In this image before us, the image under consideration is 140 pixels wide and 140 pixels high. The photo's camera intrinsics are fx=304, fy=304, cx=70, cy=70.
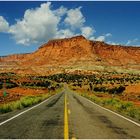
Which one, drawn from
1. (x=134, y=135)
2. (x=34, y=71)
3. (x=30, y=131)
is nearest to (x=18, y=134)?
(x=30, y=131)

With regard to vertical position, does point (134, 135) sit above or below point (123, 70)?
below

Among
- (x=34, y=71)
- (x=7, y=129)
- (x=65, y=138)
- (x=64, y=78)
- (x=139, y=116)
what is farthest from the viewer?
(x=34, y=71)

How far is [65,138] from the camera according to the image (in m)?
9.96

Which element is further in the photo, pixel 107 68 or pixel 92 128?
pixel 107 68

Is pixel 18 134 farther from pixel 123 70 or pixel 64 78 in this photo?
pixel 123 70

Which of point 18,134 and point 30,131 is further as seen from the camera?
point 30,131

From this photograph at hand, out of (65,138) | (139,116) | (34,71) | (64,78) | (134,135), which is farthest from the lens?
(34,71)

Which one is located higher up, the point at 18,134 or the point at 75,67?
the point at 75,67

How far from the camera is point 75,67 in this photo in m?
190

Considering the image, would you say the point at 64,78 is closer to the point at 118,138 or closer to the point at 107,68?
the point at 107,68

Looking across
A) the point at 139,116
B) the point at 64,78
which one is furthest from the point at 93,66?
the point at 139,116

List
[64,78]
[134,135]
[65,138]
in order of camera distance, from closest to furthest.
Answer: [65,138], [134,135], [64,78]

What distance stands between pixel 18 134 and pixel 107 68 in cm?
18048

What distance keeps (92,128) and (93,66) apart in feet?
576
